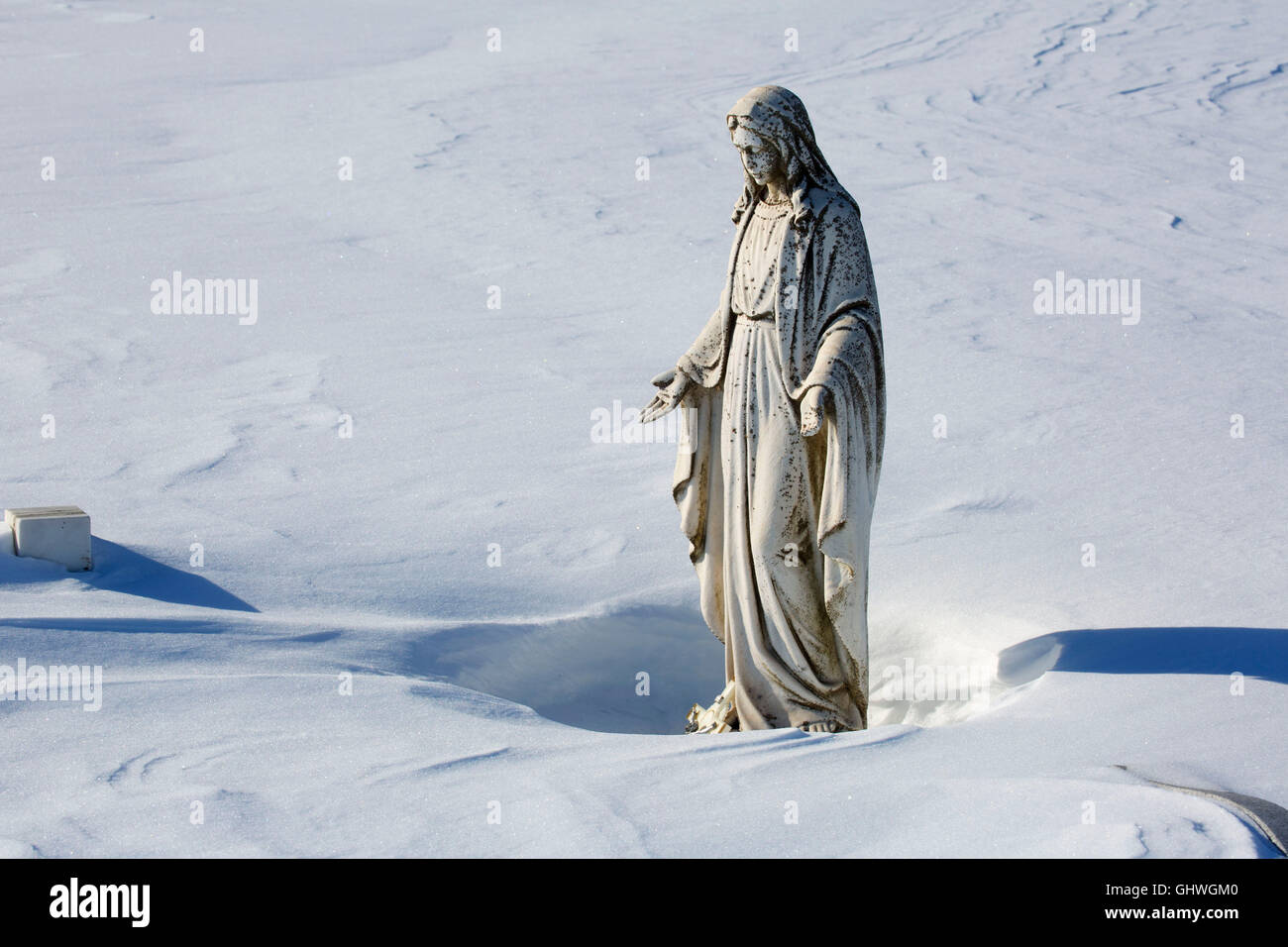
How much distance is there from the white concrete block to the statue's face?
3.41 meters

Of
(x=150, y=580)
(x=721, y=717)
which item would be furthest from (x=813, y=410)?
(x=150, y=580)

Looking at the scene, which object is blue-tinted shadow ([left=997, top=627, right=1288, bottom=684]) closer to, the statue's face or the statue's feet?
the statue's feet

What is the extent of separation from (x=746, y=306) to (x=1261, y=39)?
43.9ft

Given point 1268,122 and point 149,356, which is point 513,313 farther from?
point 1268,122

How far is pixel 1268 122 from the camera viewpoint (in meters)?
14.9

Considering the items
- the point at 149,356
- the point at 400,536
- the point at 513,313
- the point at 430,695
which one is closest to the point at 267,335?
the point at 149,356

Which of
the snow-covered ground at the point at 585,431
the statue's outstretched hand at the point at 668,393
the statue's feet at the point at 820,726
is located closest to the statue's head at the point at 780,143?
the statue's outstretched hand at the point at 668,393

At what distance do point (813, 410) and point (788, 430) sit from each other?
241 millimetres

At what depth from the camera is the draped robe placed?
5535mm

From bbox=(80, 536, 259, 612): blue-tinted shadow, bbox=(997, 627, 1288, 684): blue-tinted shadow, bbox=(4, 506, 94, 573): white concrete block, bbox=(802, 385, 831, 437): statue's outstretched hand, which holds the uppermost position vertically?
bbox=(802, 385, 831, 437): statue's outstretched hand

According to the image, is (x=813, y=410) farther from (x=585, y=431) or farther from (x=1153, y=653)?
(x=585, y=431)

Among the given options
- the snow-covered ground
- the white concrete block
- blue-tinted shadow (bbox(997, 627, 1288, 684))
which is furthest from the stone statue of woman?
the white concrete block

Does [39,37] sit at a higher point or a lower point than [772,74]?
higher

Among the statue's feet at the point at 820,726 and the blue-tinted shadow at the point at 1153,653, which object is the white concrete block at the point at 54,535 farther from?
the blue-tinted shadow at the point at 1153,653
